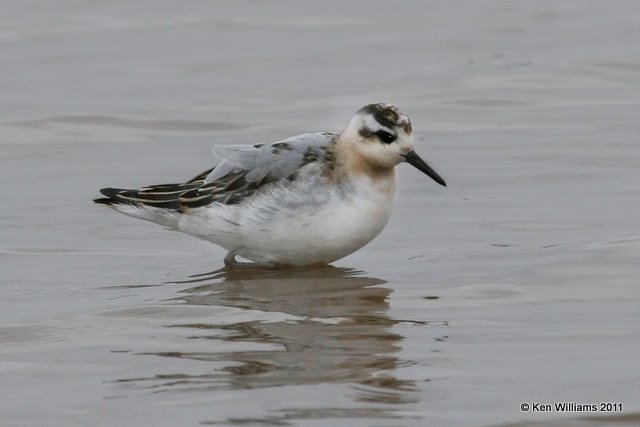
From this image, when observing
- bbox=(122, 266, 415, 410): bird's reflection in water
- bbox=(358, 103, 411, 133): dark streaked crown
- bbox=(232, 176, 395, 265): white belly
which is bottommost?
bbox=(122, 266, 415, 410): bird's reflection in water

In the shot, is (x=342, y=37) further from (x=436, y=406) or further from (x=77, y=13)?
(x=436, y=406)

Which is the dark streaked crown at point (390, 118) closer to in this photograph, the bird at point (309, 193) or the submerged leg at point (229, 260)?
the bird at point (309, 193)

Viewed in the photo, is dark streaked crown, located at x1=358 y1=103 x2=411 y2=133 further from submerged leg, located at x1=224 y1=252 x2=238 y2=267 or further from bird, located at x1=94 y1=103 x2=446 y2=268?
submerged leg, located at x1=224 y1=252 x2=238 y2=267

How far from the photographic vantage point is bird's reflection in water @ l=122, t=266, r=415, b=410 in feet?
28.0

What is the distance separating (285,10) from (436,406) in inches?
538

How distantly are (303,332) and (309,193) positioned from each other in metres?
1.86

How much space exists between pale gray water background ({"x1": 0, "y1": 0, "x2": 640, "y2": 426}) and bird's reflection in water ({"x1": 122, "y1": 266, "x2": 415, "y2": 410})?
0.09ft

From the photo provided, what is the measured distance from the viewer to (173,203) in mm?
12117

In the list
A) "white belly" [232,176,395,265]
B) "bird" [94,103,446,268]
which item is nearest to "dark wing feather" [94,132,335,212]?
"bird" [94,103,446,268]

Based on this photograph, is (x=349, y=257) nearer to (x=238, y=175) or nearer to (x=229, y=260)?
(x=229, y=260)

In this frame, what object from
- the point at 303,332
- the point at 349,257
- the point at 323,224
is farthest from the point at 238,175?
the point at 303,332

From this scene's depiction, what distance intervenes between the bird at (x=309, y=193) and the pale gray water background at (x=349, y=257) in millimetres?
284

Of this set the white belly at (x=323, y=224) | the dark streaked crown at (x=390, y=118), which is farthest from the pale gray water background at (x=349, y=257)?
the dark streaked crown at (x=390, y=118)

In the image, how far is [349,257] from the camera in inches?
486
